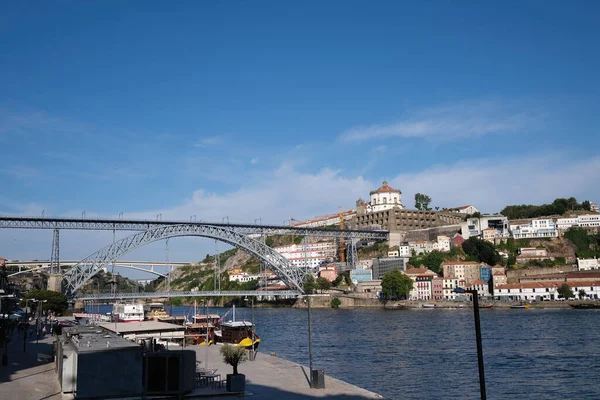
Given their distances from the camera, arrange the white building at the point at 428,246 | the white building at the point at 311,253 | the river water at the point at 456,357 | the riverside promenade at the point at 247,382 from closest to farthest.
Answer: the riverside promenade at the point at 247,382
the river water at the point at 456,357
the white building at the point at 428,246
the white building at the point at 311,253

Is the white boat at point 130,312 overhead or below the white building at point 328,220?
below

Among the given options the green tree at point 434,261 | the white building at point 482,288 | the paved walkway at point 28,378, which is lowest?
the paved walkway at point 28,378

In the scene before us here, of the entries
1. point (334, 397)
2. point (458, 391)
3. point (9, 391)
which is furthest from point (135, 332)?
point (458, 391)

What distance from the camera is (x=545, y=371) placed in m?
21.2

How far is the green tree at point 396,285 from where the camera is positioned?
239ft

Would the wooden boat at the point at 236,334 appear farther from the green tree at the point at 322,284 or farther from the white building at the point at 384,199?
the white building at the point at 384,199

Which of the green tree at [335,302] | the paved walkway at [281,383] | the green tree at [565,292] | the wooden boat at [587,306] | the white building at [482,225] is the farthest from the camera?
the white building at [482,225]

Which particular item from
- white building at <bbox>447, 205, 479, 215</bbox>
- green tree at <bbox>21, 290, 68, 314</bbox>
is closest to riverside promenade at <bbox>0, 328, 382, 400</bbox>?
green tree at <bbox>21, 290, 68, 314</bbox>

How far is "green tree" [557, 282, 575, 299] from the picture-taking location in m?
63.6

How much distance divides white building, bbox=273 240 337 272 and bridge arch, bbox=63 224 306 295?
91.0 feet

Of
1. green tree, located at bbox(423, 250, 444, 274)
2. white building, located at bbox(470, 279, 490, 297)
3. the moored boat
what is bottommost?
the moored boat

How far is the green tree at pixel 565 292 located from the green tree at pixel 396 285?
17.3 metres

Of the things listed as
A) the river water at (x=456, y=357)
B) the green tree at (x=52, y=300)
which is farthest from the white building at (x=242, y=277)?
the river water at (x=456, y=357)

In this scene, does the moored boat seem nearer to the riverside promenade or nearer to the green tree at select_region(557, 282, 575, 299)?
the riverside promenade
